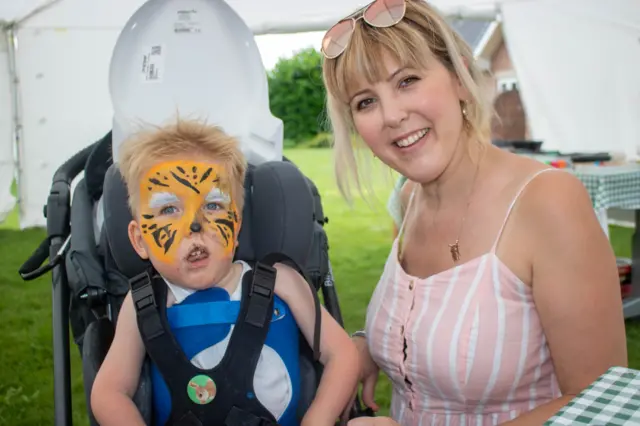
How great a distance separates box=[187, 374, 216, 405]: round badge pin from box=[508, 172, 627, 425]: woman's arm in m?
0.70

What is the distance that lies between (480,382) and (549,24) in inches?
240

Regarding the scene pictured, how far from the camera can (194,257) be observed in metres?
1.56

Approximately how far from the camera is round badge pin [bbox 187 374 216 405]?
152 cm

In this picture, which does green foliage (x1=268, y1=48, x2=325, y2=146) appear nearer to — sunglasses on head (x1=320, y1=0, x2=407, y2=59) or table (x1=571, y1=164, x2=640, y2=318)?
table (x1=571, y1=164, x2=640, y2=318)

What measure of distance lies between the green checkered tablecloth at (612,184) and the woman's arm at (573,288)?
2.49 m

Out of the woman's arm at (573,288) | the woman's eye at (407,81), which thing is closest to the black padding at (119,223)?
the woman's eye at (407,81)

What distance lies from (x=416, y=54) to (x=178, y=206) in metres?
0.68

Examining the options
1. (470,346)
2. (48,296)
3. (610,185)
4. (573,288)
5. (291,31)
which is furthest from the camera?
(291,31)

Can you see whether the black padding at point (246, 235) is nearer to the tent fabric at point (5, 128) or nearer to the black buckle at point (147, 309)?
the black buckle at point (147, 309)

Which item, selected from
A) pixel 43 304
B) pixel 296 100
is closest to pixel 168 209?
pixel 43 304

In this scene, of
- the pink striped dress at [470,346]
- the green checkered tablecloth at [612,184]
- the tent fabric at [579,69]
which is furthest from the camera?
the tent fabric at [579,69]

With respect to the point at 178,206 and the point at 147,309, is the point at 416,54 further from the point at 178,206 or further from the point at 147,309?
the point at 147,309

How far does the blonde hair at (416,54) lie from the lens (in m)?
1.45

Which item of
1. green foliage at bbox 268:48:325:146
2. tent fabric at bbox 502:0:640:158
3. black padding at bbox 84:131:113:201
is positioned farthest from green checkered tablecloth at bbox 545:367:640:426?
green foliage at bbox 268:48:325:146
